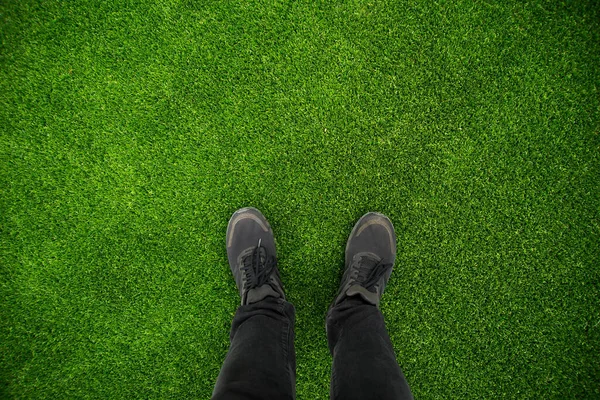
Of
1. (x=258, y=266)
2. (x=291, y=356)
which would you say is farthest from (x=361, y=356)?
(x=258, y=266)

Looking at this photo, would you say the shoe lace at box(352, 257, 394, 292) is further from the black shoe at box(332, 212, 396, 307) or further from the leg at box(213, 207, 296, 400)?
the leg at box(213, 207, 296, 400)

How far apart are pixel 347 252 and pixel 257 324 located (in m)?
0.54

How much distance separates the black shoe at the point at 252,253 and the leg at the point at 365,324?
1.04 ft

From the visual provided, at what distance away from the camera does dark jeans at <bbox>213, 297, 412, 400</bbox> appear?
113 centimetres

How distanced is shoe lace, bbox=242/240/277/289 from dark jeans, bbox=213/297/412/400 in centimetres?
9

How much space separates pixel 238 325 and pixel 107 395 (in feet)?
2.65

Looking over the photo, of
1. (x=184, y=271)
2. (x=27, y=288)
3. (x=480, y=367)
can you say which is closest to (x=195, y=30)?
(x=184, y=271)

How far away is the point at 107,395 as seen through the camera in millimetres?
1580

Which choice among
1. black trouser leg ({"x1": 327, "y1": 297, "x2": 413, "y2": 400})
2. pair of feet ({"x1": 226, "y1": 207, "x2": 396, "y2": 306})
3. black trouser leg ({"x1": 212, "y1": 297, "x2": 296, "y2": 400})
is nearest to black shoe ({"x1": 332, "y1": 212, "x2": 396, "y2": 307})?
pair of feet ({"x1": 226, "y1": 207, "x2": 396, "y2": 306})

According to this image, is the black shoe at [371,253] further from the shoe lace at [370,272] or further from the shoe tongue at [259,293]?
the shoe tongue at [259,293]

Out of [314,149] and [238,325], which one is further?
[314,149]

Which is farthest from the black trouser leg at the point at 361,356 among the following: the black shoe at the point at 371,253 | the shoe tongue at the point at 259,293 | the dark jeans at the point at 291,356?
the shoe tongue at the point at 259,293

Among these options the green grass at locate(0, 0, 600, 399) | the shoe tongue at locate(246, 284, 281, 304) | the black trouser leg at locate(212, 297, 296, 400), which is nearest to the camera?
the black trouser leg at locate(212, 297, 296, 400)

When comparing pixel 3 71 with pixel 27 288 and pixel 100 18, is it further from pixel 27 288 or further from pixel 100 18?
pixel 27 288
